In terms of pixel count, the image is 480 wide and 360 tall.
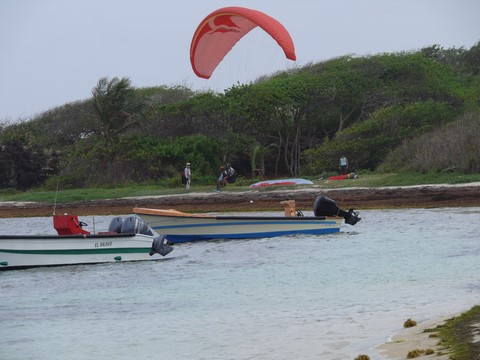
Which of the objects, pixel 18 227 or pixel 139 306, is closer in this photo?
pixel 139 306

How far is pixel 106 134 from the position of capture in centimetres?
4941

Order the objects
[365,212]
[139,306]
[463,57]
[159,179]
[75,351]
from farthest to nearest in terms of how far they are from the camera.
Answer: [463,57]
[159,179]
[365,212]
[139,306]
[75,351]

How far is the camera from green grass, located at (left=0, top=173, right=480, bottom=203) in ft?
121

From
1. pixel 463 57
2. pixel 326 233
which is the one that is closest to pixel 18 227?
pixel 326 233

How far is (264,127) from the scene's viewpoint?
165 ft

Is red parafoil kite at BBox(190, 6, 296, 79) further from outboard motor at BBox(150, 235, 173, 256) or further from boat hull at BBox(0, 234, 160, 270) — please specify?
boat hull at BBox(0, 234, 160, 270)

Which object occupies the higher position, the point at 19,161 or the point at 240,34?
the point at 240,34

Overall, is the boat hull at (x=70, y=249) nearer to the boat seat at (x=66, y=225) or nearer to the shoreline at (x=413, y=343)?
the boat seat at (x=66, y=225)

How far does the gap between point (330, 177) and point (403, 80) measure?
42.6ft

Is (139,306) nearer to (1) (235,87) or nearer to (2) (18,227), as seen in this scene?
(2) (18,227)

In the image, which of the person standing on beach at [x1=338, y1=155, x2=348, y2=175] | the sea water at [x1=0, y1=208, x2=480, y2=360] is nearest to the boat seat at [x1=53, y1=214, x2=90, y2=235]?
the sea water at [x1=0, y1=208, x2=480, y2=360]

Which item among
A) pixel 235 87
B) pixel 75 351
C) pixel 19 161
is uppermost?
pixel 235 87

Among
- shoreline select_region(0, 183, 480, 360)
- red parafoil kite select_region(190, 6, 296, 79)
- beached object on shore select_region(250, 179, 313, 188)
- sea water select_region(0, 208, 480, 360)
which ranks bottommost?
sea water select_region(0, 208, 480, 360)

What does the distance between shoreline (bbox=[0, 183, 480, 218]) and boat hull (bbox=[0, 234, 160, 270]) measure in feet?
42.1
